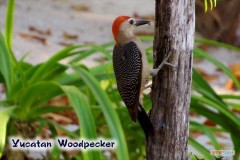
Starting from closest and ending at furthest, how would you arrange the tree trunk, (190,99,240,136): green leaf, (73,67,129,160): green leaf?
the tree trunk, (73,67,129,160): green leaf, (190,99,240,136): green leaf

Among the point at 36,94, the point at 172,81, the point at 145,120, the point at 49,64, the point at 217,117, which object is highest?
the point at 172,81

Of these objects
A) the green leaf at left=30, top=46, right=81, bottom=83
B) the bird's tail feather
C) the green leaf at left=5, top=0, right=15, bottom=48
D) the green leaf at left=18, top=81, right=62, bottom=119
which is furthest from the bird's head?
the green leaf at left=5, top=0, right=15, bottom=48

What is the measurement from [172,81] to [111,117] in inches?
26.7

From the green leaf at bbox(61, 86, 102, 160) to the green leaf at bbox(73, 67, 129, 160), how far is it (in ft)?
0.20

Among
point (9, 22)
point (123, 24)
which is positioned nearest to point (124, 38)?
point (123, 24)

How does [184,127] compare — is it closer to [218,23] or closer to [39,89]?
[39,89]

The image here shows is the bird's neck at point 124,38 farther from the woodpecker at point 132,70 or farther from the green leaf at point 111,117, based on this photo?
the green leaf at point 111,117

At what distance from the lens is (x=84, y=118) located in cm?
256

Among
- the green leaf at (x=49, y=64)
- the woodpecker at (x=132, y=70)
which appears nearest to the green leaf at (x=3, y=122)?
the green leaf at (x=49, y=64)

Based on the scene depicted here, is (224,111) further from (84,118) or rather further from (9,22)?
(9,22)

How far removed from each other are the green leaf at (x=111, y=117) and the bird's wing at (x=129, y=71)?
45 cm

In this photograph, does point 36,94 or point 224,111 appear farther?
point 36,94

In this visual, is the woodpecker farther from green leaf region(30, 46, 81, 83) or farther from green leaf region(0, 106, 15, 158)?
green leaf region(30, 46, 81, 83)

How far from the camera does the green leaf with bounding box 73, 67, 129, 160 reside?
2383 mm
